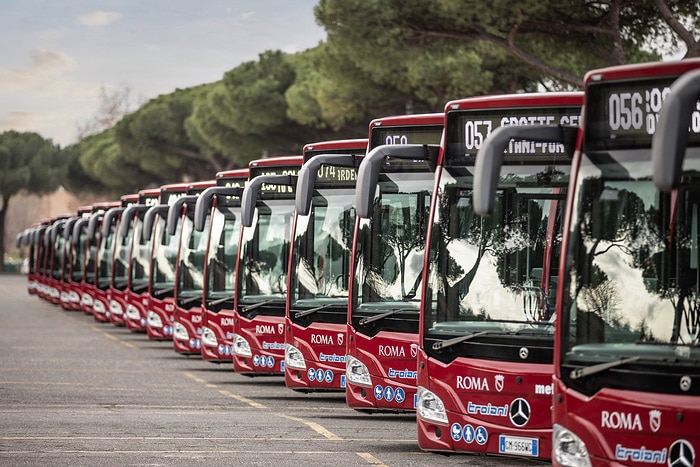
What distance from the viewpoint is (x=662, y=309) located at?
805 cm

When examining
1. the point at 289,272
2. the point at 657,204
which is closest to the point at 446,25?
the point at 289,272

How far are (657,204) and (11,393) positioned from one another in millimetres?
11106

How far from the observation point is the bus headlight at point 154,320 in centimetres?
2678

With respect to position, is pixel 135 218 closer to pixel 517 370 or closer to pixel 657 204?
pixel 517 370

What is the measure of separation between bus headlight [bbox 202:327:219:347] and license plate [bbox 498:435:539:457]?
36.1ft

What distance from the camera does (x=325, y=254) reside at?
16234 millimetres

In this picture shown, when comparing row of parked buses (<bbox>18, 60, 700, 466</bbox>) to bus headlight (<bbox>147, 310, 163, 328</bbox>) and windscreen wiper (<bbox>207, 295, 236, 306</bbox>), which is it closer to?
windscreen wiper (<bbox>207, 295, 236, 306</bbox>)

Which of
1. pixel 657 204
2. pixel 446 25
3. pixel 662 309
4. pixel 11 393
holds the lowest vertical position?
pixel 11 393

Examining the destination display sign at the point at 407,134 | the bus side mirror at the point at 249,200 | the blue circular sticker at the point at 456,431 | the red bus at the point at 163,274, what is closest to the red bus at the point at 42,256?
the red bus at the point at 163,274

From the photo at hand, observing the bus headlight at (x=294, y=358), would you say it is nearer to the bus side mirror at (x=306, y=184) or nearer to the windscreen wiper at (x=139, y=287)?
the bus side mirror at (x=306, y=184)

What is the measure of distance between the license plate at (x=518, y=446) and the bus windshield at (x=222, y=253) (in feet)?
36.8

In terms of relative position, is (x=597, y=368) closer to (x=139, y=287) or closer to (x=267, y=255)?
(x=267, y=255)

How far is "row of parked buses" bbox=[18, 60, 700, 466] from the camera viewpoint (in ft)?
25.9

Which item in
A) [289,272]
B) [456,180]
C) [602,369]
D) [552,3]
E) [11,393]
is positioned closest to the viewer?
[602,369]
